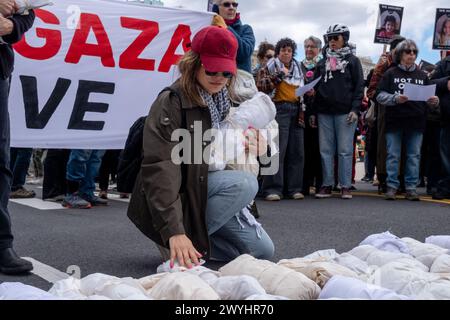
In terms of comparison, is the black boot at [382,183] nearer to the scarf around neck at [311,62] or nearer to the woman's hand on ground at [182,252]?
the scarf around neck at [311,62]

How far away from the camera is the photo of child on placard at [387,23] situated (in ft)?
26.9

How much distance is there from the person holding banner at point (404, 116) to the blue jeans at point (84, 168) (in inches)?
114

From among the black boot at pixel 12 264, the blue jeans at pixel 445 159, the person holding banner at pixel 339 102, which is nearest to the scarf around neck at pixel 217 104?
the black boot at pixel 12 264

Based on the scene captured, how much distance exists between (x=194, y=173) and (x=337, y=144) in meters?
3.71

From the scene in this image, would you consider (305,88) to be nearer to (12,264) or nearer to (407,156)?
(407,156)

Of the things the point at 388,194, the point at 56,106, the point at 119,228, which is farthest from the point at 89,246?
the point at 388,194

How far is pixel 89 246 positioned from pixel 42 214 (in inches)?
56.4

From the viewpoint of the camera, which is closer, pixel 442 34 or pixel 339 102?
pixel 339 102

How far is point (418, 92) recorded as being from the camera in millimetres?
5758

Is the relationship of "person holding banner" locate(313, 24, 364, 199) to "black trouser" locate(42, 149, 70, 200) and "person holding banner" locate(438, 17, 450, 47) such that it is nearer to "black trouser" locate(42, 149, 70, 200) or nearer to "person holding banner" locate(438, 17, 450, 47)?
"person holding banner" locate(438, 17, 450, 47)

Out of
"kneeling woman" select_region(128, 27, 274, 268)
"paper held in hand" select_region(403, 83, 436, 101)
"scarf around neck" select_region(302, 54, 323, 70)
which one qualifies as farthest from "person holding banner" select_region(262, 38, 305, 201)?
"kneeling woman" select_region(128, 27, 274, 268)

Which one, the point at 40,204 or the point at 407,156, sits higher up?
the point at 407,156

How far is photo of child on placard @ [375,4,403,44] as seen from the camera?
8.19 metres

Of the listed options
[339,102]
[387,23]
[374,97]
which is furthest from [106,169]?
[387,23]
